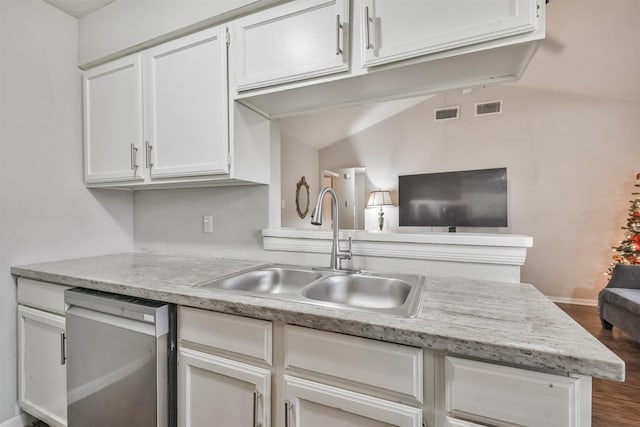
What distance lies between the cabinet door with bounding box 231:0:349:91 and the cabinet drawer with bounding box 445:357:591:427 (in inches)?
43.1

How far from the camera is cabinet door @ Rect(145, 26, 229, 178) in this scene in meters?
1.38

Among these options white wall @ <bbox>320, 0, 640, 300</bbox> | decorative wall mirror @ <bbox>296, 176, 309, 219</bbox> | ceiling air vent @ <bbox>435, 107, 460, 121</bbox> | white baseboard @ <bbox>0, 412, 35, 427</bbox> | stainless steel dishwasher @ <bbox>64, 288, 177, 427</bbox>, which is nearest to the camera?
stainless steel dishwasher @ <bbox>64, 288, 177, 427</bbox>

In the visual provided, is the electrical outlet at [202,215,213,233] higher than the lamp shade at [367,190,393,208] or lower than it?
lower

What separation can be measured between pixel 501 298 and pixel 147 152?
1.79 meters

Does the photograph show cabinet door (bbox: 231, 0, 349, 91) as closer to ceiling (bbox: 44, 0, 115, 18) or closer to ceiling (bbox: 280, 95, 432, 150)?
ceiling (bbox: 44, 0, 115, 18)

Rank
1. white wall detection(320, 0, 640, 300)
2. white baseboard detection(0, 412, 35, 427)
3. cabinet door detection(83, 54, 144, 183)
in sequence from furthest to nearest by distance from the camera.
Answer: white wall detection(320, 0, 640, 300) < cabinet door detection(83, 54, 144, 183) < white baseboard detection(0, 412, 35, 427)

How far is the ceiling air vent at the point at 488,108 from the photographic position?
4.35 metres

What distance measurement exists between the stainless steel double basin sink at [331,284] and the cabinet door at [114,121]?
34.6 inches

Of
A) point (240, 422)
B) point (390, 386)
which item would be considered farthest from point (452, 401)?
point (240, 422)

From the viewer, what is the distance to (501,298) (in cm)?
97

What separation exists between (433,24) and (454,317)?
0.98m

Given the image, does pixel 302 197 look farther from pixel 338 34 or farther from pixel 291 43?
pixel 338 34

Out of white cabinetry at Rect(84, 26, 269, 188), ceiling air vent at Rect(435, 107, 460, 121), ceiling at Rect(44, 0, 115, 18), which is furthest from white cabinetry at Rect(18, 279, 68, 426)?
ceiling air vent at Rect(435, 107, 460, 121)

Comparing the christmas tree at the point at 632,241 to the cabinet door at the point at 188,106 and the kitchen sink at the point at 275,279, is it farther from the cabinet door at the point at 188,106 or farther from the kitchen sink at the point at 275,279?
the cabinet door at the point at 188,106
